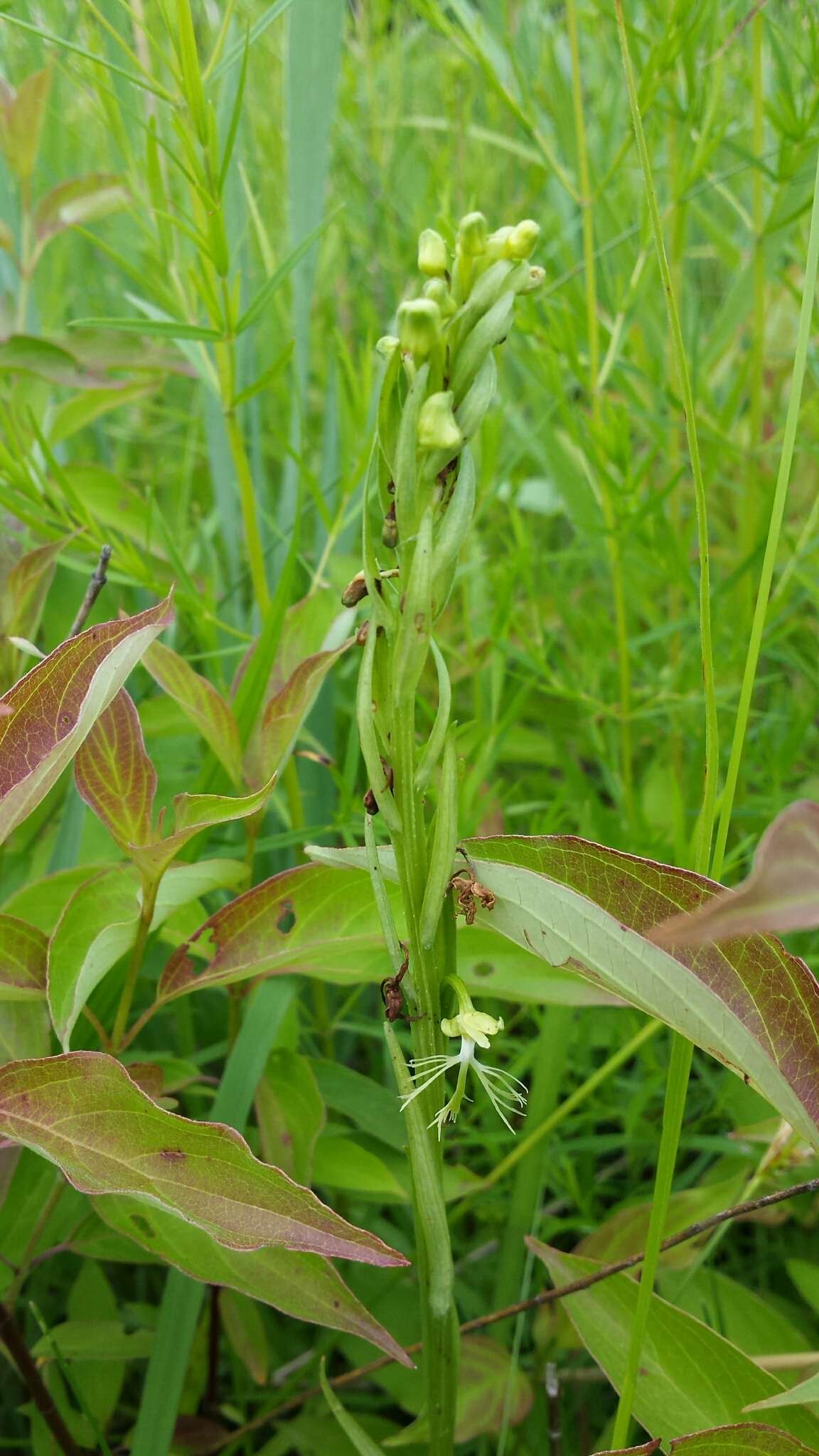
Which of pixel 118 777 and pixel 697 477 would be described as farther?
pixel 118 777

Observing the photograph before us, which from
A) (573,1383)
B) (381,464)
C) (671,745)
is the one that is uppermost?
(381,464)

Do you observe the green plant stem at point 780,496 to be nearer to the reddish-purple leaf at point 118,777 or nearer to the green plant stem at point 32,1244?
the reddish-purple leaf at point 118,777

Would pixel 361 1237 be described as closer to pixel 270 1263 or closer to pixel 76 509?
pixel 270 1263

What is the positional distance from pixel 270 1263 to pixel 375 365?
0.70 m

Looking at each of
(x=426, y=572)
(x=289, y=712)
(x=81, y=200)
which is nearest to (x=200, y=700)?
(x=289, y=712)

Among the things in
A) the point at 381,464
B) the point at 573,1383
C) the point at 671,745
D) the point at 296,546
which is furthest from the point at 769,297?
the point at 573,1383

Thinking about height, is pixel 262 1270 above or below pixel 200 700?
below

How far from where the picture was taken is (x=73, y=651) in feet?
1.45

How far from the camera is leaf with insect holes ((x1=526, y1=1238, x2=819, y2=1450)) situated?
463mm

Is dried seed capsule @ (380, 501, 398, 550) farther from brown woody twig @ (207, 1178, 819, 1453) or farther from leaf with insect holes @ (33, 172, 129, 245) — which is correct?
leaf with insect holes @ (33, 172, 129, 245)

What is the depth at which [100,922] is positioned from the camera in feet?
1.67

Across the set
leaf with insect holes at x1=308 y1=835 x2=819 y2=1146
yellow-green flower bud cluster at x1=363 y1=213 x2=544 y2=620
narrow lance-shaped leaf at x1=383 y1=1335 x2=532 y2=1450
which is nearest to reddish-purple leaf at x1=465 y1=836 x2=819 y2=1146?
leaf with insect holes at x1=308 y1=835 x2=819 y2=1146

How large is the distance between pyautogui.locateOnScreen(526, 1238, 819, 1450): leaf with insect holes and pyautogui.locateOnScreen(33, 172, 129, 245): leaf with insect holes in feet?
2.83

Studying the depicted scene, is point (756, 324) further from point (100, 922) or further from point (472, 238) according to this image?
point (100, 922)
